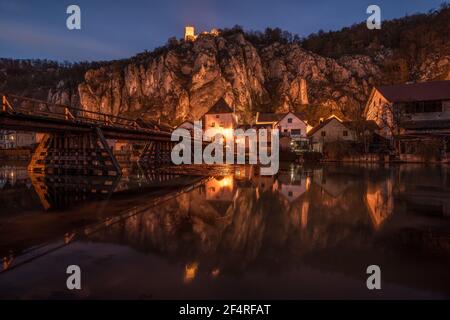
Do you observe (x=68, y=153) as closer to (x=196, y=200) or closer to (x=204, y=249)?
(x=196, y=200)

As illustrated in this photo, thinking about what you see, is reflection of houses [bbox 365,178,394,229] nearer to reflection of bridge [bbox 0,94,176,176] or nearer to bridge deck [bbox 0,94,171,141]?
reflection of bridge [bbox 0,94,176,176]

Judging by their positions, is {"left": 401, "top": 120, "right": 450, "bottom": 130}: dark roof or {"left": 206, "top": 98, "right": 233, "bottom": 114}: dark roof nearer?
{"left": 401, "top": 120, "right": 450, "bottom": 130}: dark roof

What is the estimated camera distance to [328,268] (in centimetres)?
558

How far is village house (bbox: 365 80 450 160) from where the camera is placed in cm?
5162

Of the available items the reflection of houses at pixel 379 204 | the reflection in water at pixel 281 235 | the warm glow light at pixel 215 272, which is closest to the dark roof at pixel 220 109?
the reflection of houses at pixel 379 204

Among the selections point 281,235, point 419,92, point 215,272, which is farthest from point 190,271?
point 419,92

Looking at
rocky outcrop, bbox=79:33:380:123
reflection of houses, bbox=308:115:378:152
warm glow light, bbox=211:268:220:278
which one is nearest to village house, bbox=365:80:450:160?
reflection of houses, bbox=308:115:378:152

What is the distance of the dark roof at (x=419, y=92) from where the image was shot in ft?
200

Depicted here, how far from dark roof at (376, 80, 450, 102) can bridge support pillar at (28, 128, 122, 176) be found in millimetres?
61914

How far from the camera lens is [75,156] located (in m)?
25.8

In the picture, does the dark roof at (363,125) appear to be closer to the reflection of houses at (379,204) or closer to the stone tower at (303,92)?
the stone tower at (303,92)

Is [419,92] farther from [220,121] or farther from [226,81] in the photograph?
[226,81]

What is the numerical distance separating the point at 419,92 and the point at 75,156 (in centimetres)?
6934

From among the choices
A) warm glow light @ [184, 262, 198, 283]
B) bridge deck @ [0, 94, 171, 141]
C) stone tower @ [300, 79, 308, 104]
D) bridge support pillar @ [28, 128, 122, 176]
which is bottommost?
warm glow light @ [184, 262, 198, 283]
